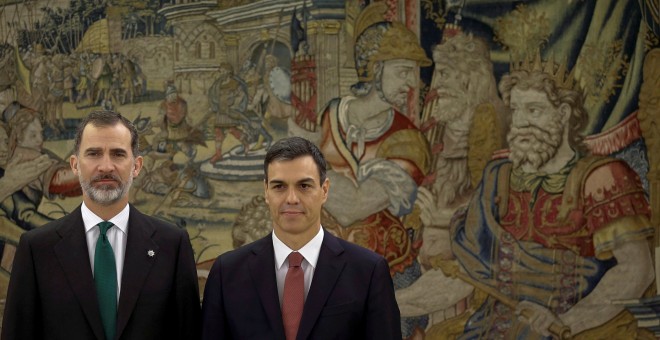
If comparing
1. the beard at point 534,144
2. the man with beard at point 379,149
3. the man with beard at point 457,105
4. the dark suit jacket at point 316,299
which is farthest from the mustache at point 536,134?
the dark suit jacket at point 316,299

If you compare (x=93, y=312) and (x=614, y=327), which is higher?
(x=93, y=312)

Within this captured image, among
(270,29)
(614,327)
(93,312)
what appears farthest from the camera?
(270,29)

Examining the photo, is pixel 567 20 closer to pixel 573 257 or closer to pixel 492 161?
pixel 492 161

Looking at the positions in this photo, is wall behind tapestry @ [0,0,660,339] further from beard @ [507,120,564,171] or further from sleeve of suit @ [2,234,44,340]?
sleeve of suit @ [2,234,44,340]

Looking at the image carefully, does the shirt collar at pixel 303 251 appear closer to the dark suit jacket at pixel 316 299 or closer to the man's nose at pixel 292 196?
the dark suit jacket at pixel 316 299

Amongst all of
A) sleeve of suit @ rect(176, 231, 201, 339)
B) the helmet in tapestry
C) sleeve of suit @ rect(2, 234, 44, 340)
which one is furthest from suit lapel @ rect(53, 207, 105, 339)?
the helmet in tapestry

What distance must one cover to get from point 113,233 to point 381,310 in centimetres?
114

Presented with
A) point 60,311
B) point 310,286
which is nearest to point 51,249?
point 60,311

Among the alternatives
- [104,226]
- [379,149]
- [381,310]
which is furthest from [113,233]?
[379,149]

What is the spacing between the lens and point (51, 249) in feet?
12.5

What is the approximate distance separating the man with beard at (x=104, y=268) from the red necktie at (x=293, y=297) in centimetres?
45

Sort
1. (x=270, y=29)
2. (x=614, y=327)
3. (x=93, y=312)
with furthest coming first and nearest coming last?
(x=270, y=29) < (x=614, y=327) < (x=93, y=312)

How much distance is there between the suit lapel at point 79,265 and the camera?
3719 mm

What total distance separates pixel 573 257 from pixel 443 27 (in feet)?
6.99
